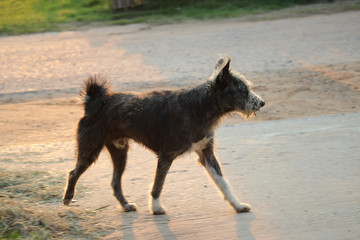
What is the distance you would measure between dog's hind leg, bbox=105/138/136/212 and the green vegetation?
10936 mm

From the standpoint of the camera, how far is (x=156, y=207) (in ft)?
18.1

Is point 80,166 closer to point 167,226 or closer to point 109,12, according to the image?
point 167,226

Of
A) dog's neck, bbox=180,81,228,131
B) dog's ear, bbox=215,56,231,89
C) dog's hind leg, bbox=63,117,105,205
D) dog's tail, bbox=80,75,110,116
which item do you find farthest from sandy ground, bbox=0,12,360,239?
dog's ear, bbox=215,56,231,89

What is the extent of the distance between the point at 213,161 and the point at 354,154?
220 cm

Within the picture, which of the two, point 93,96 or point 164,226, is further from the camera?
point 93,96

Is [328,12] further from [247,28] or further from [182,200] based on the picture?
[182,200]

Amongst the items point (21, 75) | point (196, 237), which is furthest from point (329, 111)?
point (21, 75)

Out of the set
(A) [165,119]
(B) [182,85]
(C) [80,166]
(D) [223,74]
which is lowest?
(B) [182,85]

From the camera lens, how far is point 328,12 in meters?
16.9

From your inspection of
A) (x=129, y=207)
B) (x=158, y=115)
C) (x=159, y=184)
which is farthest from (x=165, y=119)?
(x=129, y=207)

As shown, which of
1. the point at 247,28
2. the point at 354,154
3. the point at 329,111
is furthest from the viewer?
the point at 247,28

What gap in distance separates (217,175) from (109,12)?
1364 cm

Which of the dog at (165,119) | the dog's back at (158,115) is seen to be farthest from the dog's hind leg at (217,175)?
the dog's back at (158,115)

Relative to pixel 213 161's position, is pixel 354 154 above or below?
Result: below
